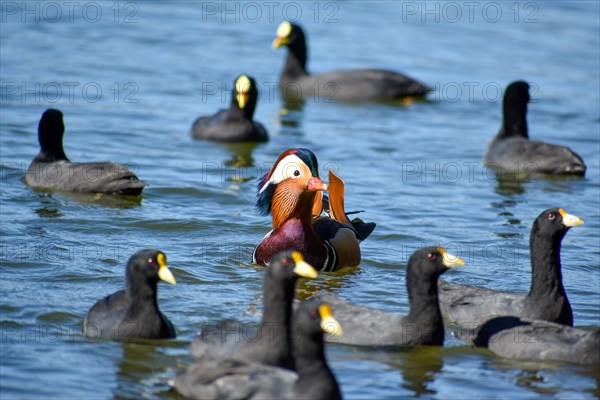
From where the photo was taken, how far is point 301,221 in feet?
44.0

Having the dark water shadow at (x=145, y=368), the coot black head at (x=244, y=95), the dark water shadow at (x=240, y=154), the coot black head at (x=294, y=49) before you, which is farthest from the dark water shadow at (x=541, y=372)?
the coot black head at (x=294, y=49)

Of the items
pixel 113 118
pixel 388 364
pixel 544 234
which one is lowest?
pixel 388 364

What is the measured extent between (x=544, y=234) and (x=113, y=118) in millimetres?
11479

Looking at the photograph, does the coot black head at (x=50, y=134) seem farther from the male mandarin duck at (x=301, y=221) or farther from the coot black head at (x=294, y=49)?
the coot black head at (x=294, y=49)

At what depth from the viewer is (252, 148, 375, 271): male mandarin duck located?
13.3 m

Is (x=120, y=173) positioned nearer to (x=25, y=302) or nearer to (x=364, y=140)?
(x=25, y=302)

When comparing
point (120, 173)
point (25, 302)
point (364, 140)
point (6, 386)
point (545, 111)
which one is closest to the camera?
Result: point (6, 386)

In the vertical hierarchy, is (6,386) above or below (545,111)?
below

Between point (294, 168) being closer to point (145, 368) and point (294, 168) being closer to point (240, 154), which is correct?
point (145, 368)

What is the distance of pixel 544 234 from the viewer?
1145 centimetres

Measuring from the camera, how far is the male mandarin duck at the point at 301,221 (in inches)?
522

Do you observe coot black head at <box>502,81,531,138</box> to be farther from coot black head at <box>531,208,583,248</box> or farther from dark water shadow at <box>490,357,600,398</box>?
dark water shadow at <box>490,357,600,398</box>

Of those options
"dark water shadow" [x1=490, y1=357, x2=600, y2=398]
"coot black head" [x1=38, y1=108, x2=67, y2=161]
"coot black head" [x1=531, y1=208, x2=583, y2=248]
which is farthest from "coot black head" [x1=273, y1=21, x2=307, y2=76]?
"dark water shadow" [x1=490, y1=357, x2=600, y2=398]

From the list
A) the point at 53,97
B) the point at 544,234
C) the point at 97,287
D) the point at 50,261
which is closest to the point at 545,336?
the point at 544,234
